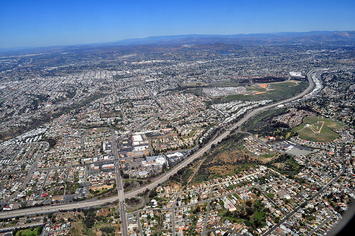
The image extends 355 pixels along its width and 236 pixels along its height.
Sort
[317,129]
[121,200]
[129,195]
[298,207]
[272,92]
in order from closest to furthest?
[298,207]
[121,200]
[129,195]
[317,129]
[272,92]

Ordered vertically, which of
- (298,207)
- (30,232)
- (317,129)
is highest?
(317,129)

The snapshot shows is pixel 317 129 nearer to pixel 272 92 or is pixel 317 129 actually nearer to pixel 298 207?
pixel 298 207

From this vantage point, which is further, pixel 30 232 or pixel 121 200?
pixel 121 200

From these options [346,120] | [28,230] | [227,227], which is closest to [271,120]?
[346,120]

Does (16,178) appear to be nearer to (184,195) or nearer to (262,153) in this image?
(184,195)

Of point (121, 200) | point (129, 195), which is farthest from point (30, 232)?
point (129, 195)

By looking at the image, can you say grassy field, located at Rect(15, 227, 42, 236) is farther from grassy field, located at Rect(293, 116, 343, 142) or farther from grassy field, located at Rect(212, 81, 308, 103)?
grassy field, located at Rect(212, 81, 308, 103)
